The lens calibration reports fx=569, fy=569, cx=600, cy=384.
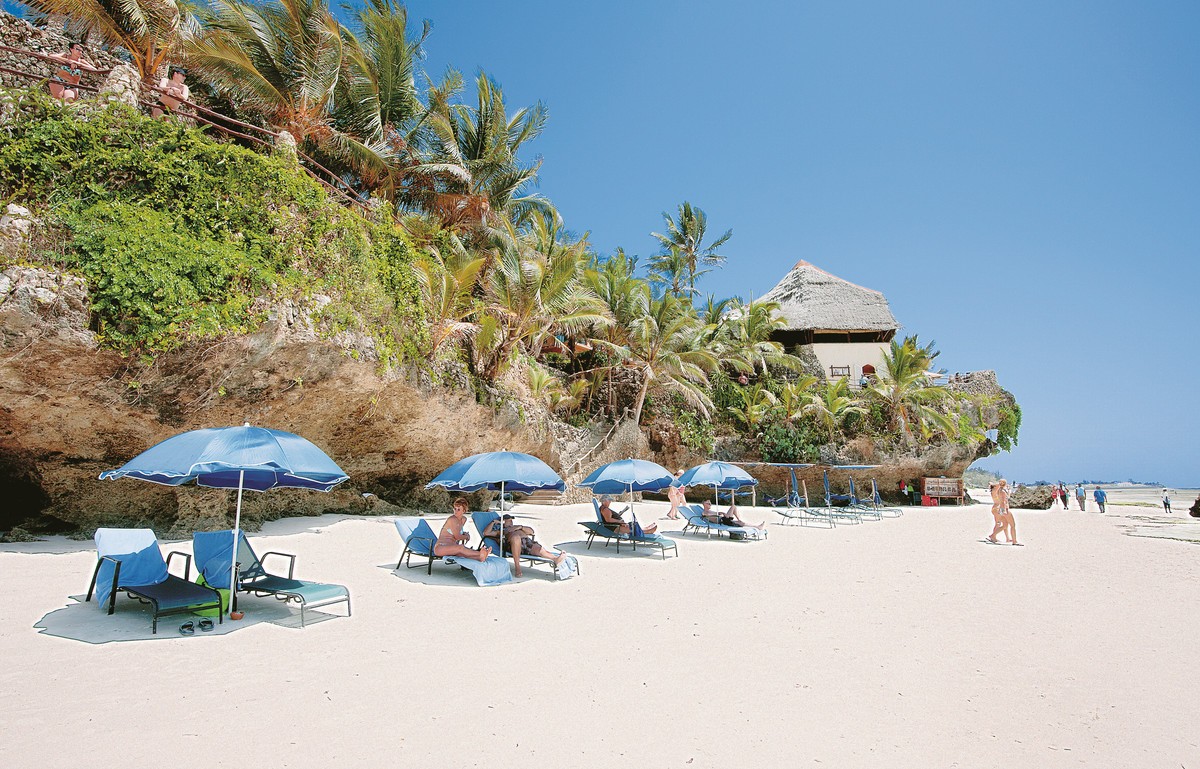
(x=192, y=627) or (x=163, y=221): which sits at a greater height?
(x=163, y=221)

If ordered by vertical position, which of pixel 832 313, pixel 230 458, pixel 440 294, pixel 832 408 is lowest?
pixel 230 458

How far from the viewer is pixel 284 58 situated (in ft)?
47.1

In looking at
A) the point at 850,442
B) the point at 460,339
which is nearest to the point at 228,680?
the point at 460,339

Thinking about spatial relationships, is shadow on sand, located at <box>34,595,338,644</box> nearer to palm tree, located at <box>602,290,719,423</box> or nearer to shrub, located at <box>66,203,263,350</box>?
shrub, located at <box>66,203,263,350</box>

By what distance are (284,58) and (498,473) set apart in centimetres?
1310

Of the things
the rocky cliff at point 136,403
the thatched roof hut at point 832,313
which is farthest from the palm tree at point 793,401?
the rocky cliff at point 136,403

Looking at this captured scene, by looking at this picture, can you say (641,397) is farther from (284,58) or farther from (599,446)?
(284,58)

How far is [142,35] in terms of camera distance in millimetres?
11289

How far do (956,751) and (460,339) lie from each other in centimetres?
1349

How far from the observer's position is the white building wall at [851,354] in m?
29.9

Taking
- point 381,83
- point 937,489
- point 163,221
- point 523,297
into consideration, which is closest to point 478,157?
point 381,83

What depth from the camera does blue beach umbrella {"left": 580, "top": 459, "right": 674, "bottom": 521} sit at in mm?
10023

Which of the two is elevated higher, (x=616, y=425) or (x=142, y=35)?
(x=142, y=35)

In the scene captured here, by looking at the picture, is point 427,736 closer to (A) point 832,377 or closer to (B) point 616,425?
(B) point 616,425
